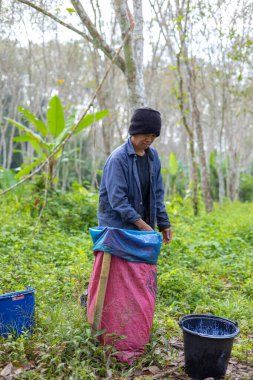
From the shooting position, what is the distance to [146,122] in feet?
11.5

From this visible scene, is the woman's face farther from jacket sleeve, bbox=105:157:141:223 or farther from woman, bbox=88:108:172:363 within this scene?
jacket sleeve, bbox=105:157:141:223

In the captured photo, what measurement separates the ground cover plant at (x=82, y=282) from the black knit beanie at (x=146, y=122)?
44.6 inches

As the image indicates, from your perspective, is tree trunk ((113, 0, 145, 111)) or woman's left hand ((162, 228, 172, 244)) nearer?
woman's left hand ((162, 228, 172, 244))

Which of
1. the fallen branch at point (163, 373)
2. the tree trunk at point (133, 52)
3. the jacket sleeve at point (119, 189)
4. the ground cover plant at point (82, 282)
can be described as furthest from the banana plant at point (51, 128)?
the fallen branch at point (163, 373)

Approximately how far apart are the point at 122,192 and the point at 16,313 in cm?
126

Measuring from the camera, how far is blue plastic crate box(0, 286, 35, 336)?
3.39 m

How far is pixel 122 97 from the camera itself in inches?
958

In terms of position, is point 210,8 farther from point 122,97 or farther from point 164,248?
point 122,97

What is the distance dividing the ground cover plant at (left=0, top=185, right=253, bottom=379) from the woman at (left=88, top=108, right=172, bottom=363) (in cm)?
20

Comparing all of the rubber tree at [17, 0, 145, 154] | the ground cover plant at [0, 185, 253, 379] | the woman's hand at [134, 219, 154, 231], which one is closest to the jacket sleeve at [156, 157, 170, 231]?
the woman's hand at [134, 219, 154, 231]

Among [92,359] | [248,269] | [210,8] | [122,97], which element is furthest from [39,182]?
[122,97]

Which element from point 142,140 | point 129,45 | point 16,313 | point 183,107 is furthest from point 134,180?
point 183,107

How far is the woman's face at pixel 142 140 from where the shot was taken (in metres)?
3.60

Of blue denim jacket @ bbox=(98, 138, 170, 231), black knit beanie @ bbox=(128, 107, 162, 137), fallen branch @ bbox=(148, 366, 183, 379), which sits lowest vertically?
fallen branch @ bbox=(148, 366, 183, 379)
